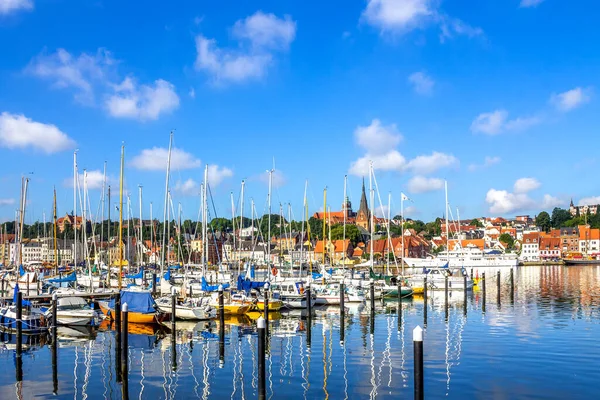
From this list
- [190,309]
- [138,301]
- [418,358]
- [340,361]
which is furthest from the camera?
[190,309]

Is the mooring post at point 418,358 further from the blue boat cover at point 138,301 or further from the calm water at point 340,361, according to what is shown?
the blue boat cover at point 138,301

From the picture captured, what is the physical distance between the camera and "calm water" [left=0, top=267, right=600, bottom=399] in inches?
905

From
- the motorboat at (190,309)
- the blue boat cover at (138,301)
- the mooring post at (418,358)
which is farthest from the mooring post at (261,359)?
the motorboat at (190,309)

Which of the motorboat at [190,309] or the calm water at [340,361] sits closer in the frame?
the calm water at [340,361]

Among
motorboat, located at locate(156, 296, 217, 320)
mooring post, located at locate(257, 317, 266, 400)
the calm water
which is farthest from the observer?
motorboat, located at locate(156, 296, 217, 320)

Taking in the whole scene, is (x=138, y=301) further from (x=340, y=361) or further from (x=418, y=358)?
(x=418, y=358)

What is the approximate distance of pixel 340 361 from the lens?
93.0 ft

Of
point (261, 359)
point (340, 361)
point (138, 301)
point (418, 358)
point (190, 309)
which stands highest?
point (418, 358)

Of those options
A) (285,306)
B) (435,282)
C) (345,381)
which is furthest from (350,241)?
(345,381)

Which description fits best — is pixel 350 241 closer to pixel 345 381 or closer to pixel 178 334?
pixel 178 334

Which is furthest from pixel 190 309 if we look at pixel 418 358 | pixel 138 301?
pixel 418 358

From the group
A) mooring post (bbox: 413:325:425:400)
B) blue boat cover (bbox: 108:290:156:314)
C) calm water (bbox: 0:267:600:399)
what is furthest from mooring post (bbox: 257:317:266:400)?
blue boat cover (bbox: 108:290:156:314)

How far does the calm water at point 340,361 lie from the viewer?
75.4ft

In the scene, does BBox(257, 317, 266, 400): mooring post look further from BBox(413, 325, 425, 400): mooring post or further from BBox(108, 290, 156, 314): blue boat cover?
BBox(108, 290, 156, 314): blue boat cover
